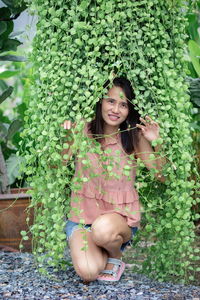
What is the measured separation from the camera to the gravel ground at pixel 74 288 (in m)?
2.18

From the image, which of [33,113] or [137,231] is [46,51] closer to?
[33,113]

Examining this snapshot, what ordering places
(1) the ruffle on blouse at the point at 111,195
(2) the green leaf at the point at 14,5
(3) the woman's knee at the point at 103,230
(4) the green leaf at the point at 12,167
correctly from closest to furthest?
(3) the woman's knee at the point at 103,230 < (1) the ruffle on blouse at the point at 111,195 < (2) the green leaf at the point at 14,5 < (4) the green leaf at the point at 12,167

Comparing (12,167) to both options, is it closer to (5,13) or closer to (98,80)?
(5,13)

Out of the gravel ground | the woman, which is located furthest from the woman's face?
the gravel ground

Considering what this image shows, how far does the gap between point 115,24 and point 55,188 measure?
68 cm

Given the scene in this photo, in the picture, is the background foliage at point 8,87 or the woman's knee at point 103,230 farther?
the background foliage at point 8,87

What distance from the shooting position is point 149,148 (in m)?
2.43

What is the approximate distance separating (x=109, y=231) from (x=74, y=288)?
0.87 ft

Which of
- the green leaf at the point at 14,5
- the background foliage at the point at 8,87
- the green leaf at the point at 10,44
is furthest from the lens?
the green leaf at the point at 10,44

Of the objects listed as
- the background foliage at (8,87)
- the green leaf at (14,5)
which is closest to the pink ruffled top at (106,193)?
the background foliage at (8,87)

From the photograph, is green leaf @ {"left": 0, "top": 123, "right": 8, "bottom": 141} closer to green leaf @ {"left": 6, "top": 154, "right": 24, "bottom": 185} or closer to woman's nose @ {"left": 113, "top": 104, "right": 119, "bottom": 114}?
green leaf @ {"left": 6, "top": 154, "right": 24, "bottom": 185}

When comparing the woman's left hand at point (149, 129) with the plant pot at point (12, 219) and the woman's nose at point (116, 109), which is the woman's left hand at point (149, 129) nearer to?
the woman's nose at point (116, 109)

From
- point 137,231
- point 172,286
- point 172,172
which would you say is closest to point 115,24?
point 172,172

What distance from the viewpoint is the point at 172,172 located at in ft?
7.41
